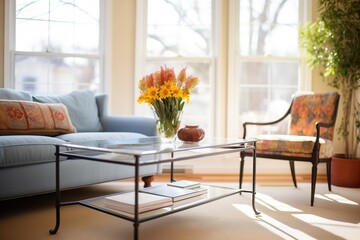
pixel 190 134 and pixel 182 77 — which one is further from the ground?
pixel 182 77

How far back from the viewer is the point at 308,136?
11.9 ft

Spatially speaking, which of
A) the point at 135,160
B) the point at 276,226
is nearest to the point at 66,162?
the point at 135,160

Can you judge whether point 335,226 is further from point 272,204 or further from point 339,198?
point 339,198

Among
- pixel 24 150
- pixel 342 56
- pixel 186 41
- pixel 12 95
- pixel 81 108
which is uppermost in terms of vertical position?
pixel 186 41

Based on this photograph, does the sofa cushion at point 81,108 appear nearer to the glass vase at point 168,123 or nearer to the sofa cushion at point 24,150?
the sofa cushion at point 24,150

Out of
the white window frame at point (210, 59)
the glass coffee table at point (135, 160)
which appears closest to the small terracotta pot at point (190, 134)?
the glass coffee table at point (135, 160)

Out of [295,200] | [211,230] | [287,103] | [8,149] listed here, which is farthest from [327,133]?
[8,149]

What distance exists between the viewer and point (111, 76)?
174 inches

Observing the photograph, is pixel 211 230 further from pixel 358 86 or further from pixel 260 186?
pixel 358 86

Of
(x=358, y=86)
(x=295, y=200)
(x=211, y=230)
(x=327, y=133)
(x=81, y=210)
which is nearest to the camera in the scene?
(x=211, y=230)

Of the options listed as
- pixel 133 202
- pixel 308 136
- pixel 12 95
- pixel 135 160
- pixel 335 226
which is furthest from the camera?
pixel 308 136

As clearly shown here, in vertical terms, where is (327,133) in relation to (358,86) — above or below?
below

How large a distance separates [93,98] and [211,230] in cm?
199

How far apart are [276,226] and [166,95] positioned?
3.48ft
